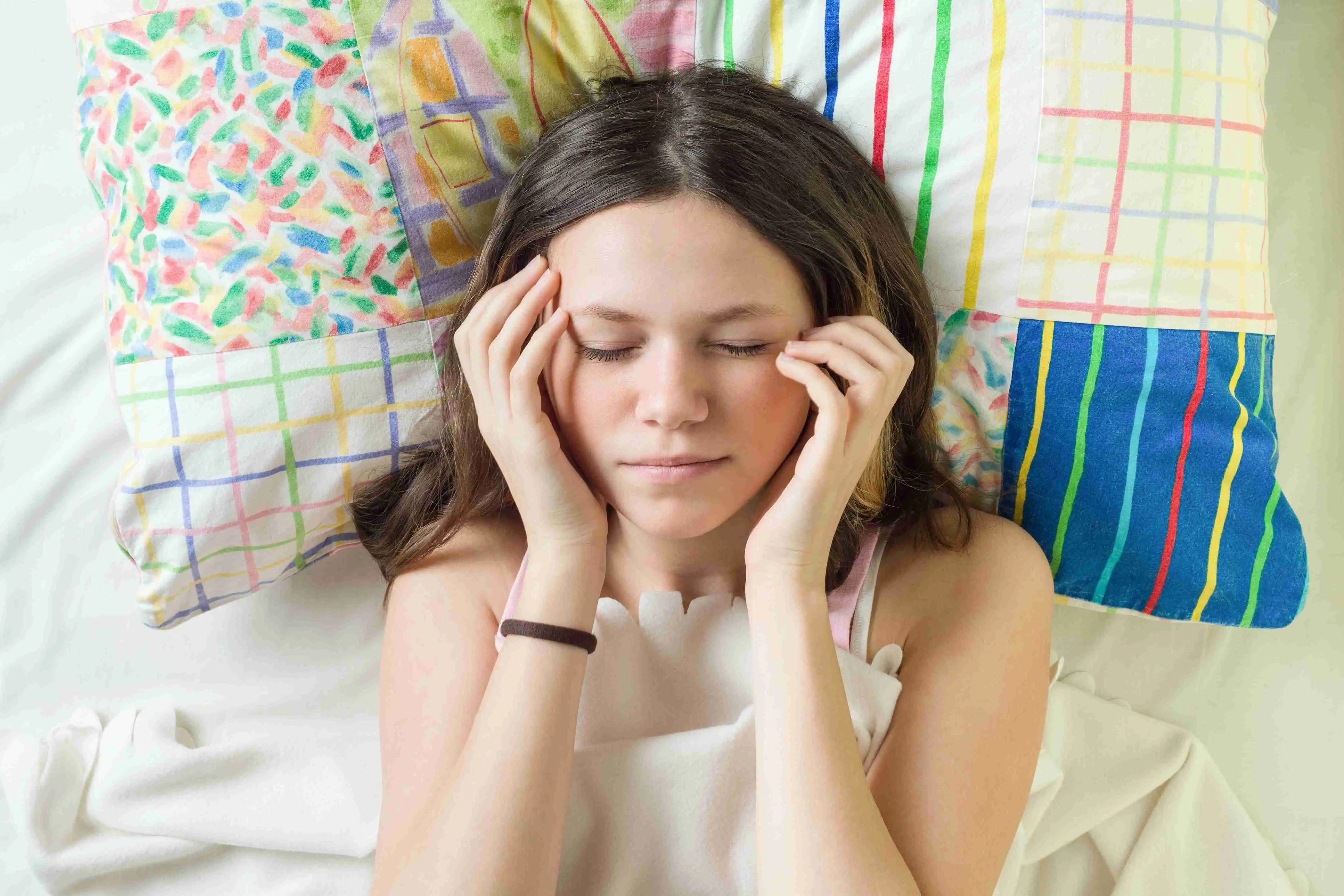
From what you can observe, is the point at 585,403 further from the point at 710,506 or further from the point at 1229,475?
the point at 1229,475

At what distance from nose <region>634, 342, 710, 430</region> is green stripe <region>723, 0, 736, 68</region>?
41cm

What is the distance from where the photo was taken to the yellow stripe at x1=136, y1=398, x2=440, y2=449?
45.7 inches

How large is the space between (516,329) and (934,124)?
523 millimetres

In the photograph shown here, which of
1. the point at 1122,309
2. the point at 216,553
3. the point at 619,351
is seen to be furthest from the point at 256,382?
the point at 1122,309

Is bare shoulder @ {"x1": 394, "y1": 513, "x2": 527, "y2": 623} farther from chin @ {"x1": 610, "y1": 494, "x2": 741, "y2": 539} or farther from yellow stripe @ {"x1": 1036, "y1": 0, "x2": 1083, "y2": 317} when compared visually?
yellow stripe @ {"x1": 1036, "y1": 0, "x2": 1083, "y2": 317}

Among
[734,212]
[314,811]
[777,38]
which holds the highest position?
[777,38]

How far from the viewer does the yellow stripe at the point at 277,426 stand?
45.7 inches

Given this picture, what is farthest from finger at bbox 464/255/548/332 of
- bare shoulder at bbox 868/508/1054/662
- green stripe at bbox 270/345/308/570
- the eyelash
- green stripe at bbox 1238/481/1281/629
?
green stripe at bbox 1238/481/1281/629

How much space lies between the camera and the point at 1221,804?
1.39m

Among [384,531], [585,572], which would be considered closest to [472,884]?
[585,572]

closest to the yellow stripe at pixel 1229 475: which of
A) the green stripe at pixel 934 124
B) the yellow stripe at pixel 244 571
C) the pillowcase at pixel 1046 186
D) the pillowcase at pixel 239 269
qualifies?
the pillowcase at pixel 1046 186

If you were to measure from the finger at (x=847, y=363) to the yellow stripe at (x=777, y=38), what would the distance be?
355 millimetres

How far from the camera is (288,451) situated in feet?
3.91

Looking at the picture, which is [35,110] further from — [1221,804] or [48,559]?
[1221,804]
